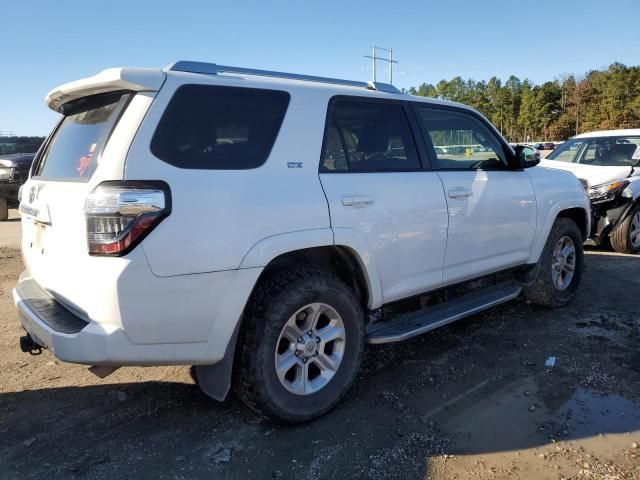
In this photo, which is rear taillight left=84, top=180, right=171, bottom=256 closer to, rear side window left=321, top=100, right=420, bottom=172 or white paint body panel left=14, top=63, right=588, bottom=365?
white paint body panel left=14, top=63, right=588, bottom=365

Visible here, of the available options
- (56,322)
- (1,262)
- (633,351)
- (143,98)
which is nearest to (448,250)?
(633,351)

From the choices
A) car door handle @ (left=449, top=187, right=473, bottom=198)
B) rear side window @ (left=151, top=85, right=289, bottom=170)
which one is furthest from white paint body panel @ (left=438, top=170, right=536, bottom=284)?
rear side window @ (left=151, top=85, right=289, bottom=170)

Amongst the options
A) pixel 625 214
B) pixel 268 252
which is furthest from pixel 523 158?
pixel 625 214

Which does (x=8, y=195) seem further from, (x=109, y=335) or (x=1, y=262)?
(x=109, y=335)

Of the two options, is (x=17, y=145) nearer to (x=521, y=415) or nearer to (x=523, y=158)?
(x=523, y=158)

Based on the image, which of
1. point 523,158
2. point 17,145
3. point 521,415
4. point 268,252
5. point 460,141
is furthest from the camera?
point 17,145

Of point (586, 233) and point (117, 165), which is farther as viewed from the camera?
point (586, 233)

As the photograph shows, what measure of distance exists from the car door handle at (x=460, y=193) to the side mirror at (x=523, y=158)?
34.5 inches

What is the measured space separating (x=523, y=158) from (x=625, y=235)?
13.5ft

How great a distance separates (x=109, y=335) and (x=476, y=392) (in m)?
2.32

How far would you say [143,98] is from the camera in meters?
2.45

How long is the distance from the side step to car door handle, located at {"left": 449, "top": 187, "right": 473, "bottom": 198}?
0.87 m

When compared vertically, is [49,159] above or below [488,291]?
above

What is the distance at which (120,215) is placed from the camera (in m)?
2.28
